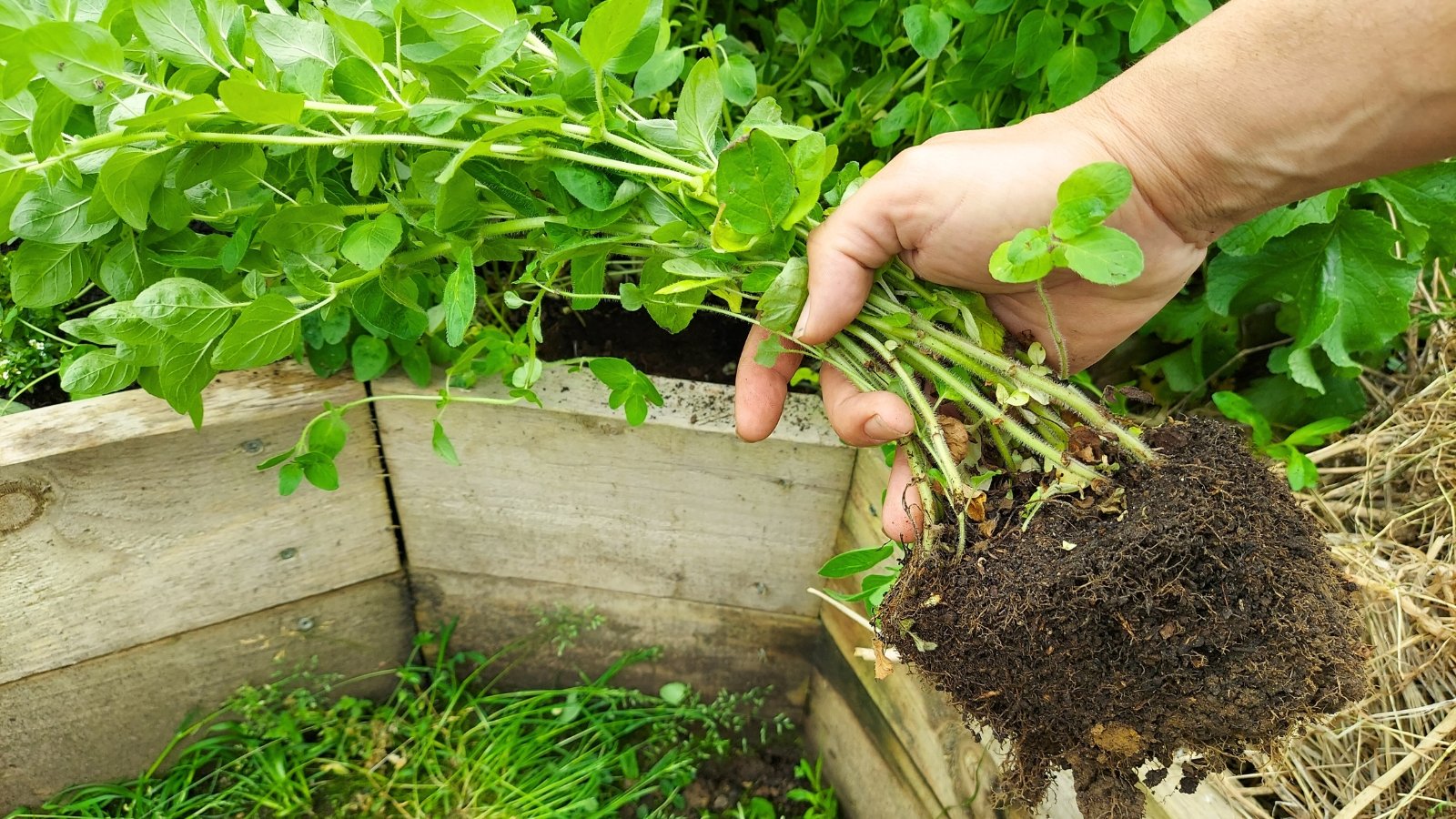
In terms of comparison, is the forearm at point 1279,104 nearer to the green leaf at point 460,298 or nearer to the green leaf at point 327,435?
the green leaf at point 460,298

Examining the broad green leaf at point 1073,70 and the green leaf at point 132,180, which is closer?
the green leaf at point 132,180

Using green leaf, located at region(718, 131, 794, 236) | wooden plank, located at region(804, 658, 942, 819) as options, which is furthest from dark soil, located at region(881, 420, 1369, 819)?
wooden plank, located at region(804, 658, 942, 819)

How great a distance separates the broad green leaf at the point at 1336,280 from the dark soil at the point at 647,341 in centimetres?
77

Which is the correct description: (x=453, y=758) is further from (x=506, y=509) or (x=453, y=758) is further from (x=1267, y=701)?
(x=1267, y=701)

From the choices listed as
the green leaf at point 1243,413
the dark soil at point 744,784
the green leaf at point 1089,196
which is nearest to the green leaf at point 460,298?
the green leaf at point 1089,196

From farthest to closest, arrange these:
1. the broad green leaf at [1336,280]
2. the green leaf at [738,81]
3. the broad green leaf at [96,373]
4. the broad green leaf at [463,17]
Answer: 1. the broad green leaf at [1336,280]
2. the green leaf at [738,81]
3. the broad green leaf at [96,373]
4. the broad green leaf at [463,17]

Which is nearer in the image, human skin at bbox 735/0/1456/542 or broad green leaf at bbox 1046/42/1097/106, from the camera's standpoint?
human skin at bbox 735/0/1456/542

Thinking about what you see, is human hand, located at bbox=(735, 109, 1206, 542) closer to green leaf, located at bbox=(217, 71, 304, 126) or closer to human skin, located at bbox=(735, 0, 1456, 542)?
human skin, located at bbox=(735, 0, 1456, 542)

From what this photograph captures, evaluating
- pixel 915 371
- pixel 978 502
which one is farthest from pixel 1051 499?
pixel 915 371

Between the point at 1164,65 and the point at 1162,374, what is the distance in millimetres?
837

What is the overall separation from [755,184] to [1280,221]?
79 cm

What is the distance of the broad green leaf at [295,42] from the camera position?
0.82 metres

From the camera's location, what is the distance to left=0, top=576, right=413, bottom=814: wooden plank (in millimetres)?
1482

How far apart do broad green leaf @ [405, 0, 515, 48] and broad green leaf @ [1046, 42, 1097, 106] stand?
2.15ft
